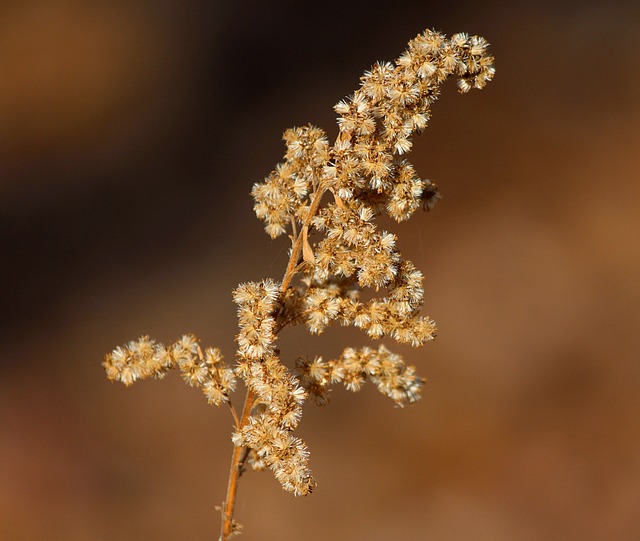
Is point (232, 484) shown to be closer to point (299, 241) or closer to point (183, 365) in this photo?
point (183, 365)

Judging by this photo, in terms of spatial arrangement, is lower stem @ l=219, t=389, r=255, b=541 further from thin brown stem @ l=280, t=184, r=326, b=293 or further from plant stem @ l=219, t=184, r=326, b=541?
thin brown stem @ l=280, t=184, r=326, b=293

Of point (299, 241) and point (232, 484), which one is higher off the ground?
point (299, 241)

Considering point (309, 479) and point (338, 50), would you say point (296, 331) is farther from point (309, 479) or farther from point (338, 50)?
point (309, 479)

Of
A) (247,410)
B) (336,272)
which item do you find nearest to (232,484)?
(247,410)

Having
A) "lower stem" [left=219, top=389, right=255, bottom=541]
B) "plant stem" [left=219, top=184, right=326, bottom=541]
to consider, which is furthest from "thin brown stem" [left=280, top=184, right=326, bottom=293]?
"lower stem" [left=219, top=389, right=255, bottom=541]

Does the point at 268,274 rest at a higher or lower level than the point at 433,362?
higher

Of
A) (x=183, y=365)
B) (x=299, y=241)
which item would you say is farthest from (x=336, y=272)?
(x=183, y=365)

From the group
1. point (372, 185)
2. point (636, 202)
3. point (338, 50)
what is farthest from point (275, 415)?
point (636, 202)

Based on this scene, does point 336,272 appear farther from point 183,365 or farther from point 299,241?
point 183,365

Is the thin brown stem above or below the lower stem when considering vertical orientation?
above
